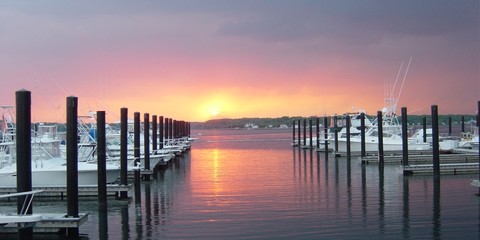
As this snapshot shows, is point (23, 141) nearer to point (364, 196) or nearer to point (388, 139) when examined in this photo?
point (364, 196)

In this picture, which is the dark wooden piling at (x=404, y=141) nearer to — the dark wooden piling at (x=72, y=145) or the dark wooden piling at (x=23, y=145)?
the dark wooden piling at (x=72, y=145)

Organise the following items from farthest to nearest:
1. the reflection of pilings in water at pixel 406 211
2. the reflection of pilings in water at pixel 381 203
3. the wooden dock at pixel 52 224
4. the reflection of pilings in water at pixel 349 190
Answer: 1. the reflection of pilings in water at pixel 349 190
2. the reflection of pilings in water at pixel 381 203
3. the reflection of pilings in water at pixel 406 211
4. the wooden dock at pixel 52 224

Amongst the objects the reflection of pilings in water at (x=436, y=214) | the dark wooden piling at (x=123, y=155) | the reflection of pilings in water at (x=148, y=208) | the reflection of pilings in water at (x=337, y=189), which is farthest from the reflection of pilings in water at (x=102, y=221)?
the reflection of pilings in water at (x=436, y=214)

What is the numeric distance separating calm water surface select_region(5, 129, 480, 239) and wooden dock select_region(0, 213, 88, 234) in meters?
0.82

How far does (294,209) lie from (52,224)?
7.80 metres

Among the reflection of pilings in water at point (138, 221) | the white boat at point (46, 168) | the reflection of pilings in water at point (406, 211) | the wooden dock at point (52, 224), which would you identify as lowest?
the reflection of pilings in water at point (138, 221)

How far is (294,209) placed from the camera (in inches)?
720

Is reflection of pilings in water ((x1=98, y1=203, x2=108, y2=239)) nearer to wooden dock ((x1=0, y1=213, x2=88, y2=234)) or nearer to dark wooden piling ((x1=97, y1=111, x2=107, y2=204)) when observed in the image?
dark wooden piling ((x1=97, y1=111, x2=107, y2=204))

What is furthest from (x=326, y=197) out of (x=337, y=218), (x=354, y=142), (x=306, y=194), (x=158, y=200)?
(x=354, y=142)

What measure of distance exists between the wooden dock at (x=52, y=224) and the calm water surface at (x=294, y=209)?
32.2 inches

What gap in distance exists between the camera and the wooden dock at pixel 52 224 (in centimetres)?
1405

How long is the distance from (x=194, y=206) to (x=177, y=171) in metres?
15.3

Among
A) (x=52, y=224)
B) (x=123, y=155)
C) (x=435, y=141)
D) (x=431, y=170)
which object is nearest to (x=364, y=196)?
(x=435, y=141)

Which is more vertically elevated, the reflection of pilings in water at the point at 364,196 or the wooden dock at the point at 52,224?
the wooden dock at the point at 52,224
